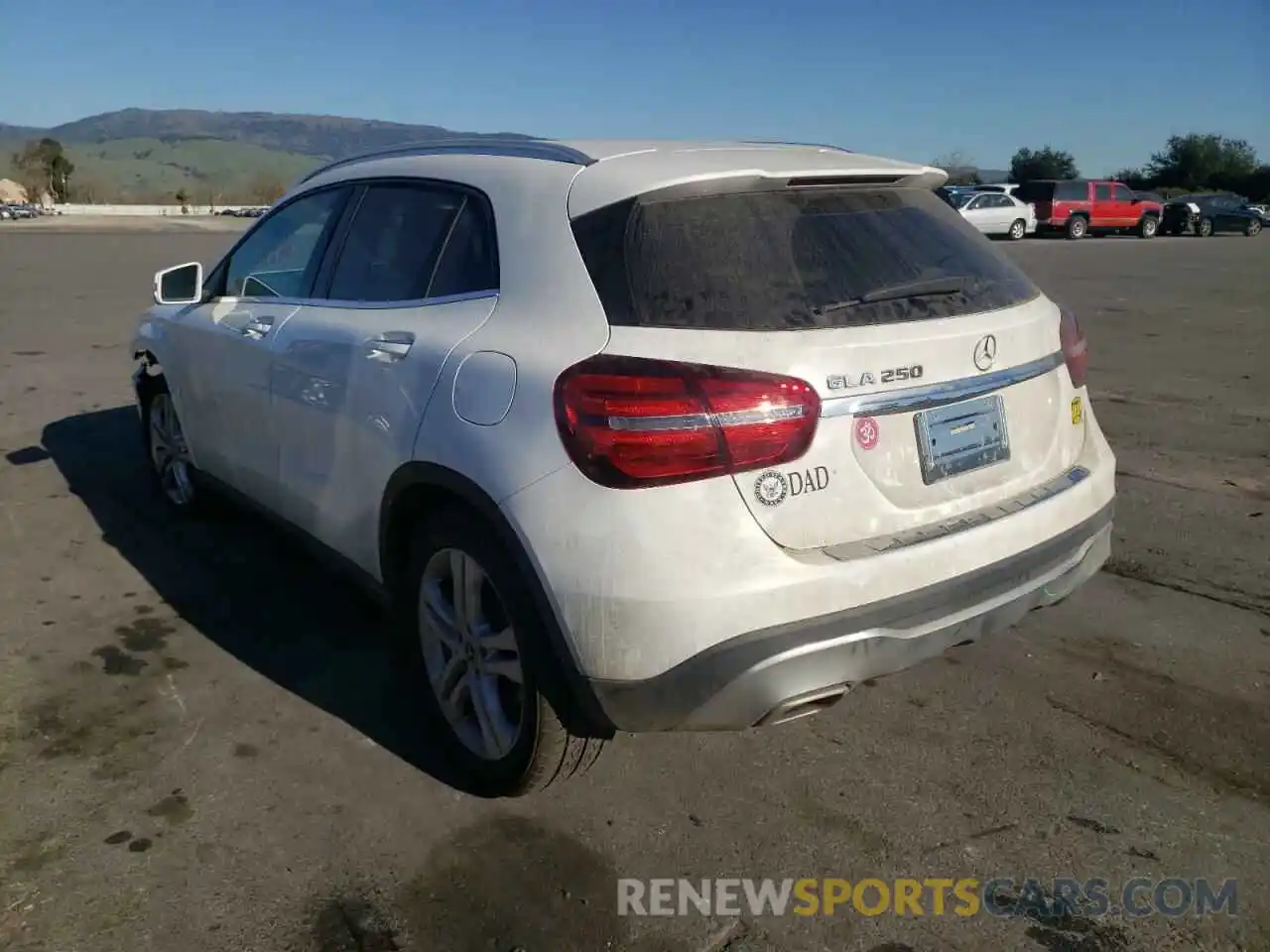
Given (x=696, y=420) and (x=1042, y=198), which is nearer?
(x=696, y=420)

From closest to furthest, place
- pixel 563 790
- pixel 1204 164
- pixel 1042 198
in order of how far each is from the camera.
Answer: pixel 563 790 → pixel 1042 198 → pixel 1204 164

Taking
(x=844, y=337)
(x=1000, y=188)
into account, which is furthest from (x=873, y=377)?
(x=1000, y=188)

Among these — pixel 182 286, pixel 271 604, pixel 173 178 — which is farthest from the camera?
pixel 173 178

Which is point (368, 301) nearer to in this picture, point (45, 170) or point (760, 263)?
point (760, 263)

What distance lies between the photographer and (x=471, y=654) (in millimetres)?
3027

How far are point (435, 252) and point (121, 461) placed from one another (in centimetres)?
424

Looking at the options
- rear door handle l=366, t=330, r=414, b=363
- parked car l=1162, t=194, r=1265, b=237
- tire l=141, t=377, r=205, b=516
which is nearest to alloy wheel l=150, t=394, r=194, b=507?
tire l=141, t=377, r=205, b=516

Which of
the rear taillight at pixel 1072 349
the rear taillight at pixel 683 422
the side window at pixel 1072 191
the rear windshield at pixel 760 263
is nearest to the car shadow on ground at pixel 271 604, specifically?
the rear taillight at pixel 683 422

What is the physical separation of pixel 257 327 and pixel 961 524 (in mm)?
2759

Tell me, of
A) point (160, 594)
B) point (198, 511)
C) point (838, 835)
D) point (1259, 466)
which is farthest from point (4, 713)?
point (1259, 466)

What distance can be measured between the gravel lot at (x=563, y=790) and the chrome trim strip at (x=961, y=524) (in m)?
0.82

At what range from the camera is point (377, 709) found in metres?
3.54

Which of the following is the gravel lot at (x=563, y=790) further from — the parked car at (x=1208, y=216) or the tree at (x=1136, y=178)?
the tree at (x=1136, y=178)

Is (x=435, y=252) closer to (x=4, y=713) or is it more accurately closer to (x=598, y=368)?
(x=598, y=368)
